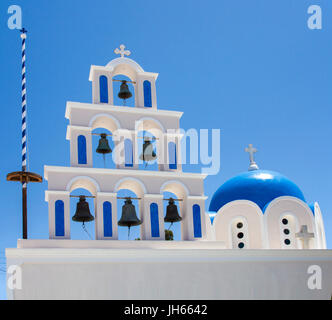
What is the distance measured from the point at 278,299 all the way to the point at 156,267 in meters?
3.39

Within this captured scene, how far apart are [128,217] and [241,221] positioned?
17.7 ft

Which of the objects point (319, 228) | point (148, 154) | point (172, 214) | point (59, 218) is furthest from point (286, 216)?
point (59, 218)

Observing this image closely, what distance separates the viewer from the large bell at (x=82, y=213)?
606 inches

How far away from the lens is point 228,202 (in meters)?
20.2

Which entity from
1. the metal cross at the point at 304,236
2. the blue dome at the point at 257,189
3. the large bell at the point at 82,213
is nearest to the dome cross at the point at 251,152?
the blue dome at the point at 257,189

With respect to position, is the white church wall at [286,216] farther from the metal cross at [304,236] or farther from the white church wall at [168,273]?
the white church wall at [168,273]

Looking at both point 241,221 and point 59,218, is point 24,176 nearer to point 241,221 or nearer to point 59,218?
point 59,218

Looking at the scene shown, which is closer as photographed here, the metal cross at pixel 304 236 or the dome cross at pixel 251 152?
the metal cross at pixel 304 236

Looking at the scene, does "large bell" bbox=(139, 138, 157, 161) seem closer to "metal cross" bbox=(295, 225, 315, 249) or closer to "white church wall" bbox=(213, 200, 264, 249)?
"white church wall" bbox=(213, 200, 264, 249)

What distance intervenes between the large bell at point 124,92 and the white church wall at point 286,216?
598 cm

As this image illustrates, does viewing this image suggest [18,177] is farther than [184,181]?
No
